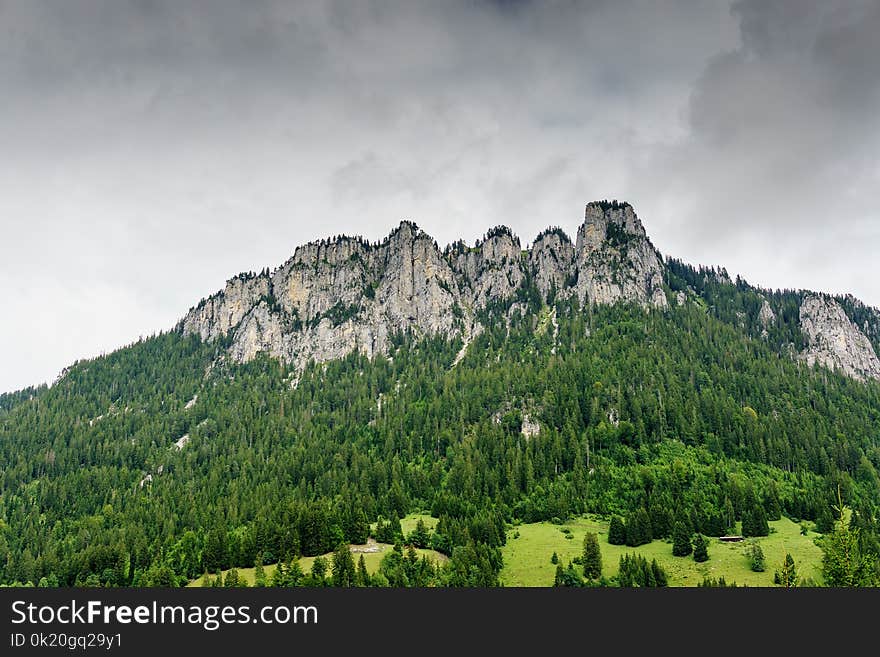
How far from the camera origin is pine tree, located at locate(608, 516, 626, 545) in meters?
112

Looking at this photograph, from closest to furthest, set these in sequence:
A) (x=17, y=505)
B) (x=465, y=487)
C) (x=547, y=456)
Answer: (x=465, y=487) → (x=547, y=456) → (x=17, y=505)

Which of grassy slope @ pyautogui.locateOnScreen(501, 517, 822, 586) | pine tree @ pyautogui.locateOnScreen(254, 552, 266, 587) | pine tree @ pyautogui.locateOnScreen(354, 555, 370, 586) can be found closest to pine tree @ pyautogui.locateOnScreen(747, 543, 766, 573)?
grassy slope @ pyautogui.locateOnScreen(501, 517, 822, 586)

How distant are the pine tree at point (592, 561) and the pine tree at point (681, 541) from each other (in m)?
18.2

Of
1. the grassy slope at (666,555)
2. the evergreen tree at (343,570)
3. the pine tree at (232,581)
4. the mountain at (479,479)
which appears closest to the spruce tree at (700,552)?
the grassy slope at (666,555)

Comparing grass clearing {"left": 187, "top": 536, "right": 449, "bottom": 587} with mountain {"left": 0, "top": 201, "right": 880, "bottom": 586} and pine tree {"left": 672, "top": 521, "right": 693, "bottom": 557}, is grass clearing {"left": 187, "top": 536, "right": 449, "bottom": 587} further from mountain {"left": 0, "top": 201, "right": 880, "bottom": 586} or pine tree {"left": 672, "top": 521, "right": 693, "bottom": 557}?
pine tree {"left": 672, "top": 521, "right": 693, "bottom": 557}

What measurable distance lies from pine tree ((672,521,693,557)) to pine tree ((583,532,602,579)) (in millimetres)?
18153

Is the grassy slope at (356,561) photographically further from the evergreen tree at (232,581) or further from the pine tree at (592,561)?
the pine tree at (592,561)

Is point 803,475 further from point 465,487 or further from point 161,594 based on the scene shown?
point 161,594

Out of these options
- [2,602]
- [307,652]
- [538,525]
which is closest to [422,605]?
[307,652]

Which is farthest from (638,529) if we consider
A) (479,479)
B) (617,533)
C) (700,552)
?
(479,479)

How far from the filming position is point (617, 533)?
371 ft

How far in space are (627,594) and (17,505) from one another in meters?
190

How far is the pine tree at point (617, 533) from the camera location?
4417 inches

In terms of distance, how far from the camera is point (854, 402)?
Result: 188 meters
